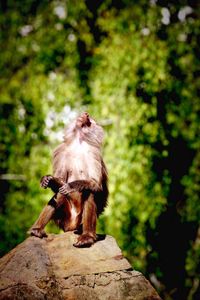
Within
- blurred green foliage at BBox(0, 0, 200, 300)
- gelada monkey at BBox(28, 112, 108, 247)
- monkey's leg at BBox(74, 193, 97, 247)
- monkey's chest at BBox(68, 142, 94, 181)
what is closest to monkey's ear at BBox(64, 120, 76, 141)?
gelada monkey at BBox(28, 112, 108, 247)

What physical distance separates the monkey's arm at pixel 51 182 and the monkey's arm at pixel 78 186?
0.07m

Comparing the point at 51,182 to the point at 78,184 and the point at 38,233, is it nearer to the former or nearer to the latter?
the point at 78,184

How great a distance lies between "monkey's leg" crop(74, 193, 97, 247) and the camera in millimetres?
3905

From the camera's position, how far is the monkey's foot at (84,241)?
3.88 meters

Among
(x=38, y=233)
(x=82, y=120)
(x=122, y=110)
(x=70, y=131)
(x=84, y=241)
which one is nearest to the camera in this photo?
(x=84, y=241)

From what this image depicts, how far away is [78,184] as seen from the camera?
13.5 feet

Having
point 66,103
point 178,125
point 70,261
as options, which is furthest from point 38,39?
point 70,261

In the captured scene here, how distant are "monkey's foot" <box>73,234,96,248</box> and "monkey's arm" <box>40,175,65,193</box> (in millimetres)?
551

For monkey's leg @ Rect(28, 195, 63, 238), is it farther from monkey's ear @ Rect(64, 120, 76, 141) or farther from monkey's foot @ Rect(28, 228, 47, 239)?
monkey's ear @ Rect(64, 120, 76, 141)

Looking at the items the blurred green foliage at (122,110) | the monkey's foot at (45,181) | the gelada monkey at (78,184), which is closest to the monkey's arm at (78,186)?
the gelada monkey at (78,184)

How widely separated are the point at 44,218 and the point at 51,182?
351 mm

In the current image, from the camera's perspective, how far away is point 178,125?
26.7 ft

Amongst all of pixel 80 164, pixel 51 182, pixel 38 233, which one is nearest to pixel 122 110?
pixel 80 164

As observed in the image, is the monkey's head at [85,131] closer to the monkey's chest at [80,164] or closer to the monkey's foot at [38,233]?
the monkey's chest at [80,164]
